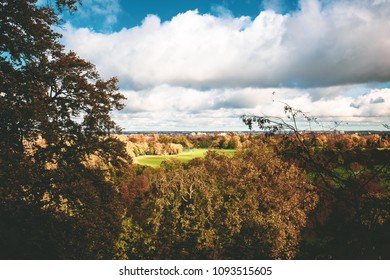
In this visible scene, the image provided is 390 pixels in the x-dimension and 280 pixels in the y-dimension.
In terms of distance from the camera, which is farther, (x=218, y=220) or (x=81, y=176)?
(x=218, y=220)

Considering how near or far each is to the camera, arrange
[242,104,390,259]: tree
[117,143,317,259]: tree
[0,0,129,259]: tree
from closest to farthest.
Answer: [242,104,390,259]: tree, [0,0,129,259]: tree, [117,143,317,259]: tree

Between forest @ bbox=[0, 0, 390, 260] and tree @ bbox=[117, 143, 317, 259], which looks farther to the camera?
tree @ bbox=[117, 143, 317, 259]

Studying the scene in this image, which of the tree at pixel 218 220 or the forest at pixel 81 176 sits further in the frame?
the tree at pixel 218 220

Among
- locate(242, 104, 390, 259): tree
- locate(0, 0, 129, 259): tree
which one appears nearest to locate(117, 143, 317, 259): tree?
locate(0, 0, 129, 259): tree

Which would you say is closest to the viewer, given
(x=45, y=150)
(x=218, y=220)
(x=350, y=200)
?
(x=350, y=200)

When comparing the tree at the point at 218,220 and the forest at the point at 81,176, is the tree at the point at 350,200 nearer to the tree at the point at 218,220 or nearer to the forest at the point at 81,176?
the forest at the point at 81,176

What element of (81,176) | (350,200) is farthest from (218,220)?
(350,200)

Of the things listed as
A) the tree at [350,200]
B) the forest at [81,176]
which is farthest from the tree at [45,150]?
the tree at [350,200]

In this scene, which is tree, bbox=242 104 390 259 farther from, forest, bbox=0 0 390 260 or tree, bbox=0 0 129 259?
tree, bbox=0 0 129 259

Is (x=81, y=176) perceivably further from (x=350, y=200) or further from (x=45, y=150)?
(x=350, y=200)
